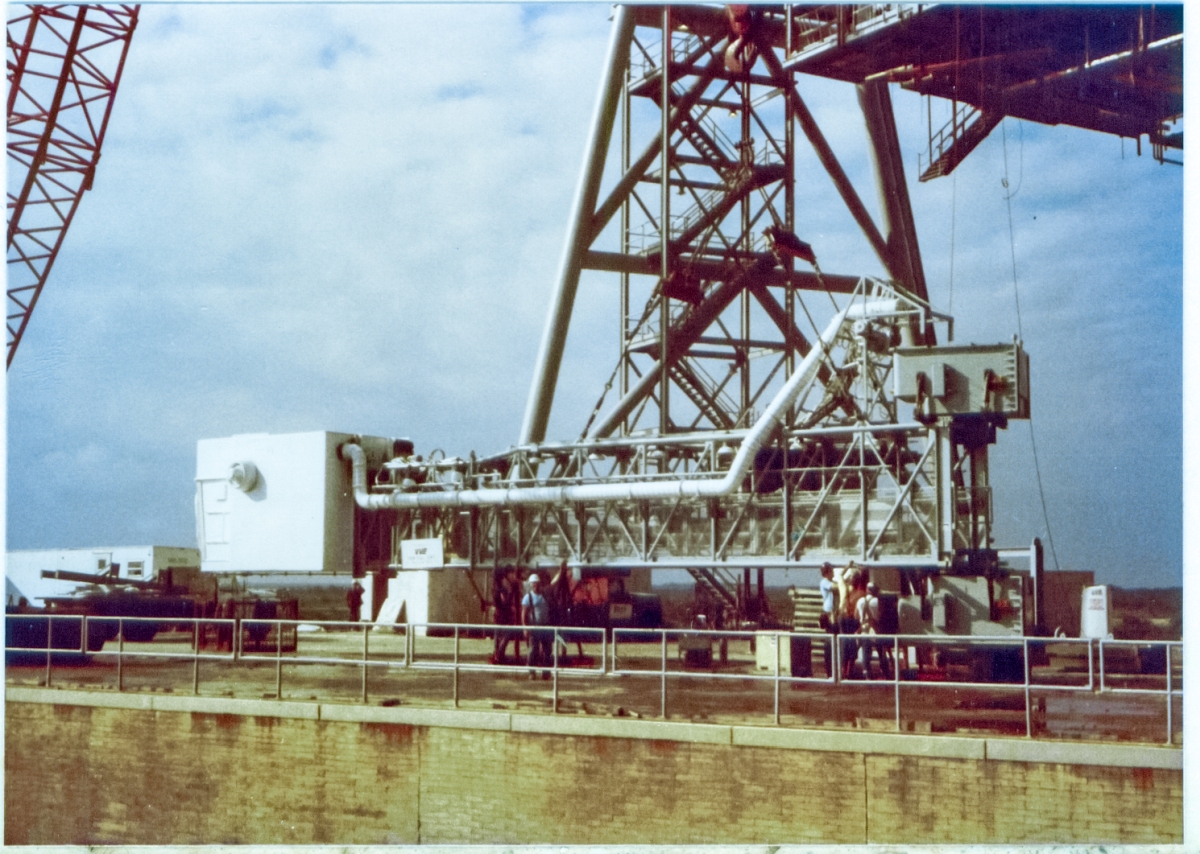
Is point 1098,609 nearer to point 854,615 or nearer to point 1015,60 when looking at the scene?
point 854,615

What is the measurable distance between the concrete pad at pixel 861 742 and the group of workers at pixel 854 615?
3.38 meters

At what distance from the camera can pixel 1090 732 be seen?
1322cm

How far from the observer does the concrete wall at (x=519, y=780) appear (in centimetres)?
1208

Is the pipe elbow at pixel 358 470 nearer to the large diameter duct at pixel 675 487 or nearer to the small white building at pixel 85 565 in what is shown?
the large diameter duct at pixel 675 487

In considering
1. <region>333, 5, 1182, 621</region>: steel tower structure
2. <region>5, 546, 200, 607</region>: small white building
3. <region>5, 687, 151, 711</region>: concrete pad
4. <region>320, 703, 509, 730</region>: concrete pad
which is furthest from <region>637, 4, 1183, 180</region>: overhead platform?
<region>5, 546, 200, 607</region>: small white building

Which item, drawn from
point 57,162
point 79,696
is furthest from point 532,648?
point 57,162

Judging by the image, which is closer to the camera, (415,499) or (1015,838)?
(1015,838)

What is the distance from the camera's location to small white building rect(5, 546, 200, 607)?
2892cm

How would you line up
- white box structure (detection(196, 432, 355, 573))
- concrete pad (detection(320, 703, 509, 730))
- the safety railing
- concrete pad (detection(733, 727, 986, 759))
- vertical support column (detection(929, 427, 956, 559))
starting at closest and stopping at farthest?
concrete pad (detection(733, 727, 986, 759))
the safety railing
concrete pad (detection(320, 703, 509, 730))
vertical support column (detection(929, 427, 956, 559))
white box structure (detection(196, 432, 355, 573))

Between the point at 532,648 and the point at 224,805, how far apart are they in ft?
14.3

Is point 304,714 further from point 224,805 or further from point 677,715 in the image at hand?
point 677,715

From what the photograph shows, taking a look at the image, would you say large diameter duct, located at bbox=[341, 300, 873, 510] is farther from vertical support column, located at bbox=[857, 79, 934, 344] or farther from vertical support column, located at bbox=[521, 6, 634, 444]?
vertical support column, located at bbox=[857, 79, 934, 344]

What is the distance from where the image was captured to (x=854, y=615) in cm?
1850

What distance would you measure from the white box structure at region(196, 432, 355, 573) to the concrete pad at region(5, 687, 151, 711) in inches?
496
